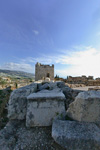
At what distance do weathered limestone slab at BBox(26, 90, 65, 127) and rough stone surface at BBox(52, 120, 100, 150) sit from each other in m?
0.30

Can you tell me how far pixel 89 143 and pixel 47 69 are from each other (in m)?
17.1

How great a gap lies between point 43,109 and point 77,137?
0.68 m

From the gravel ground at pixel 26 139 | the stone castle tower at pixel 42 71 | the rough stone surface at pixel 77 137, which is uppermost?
the stone castle tower at pixel 42 71

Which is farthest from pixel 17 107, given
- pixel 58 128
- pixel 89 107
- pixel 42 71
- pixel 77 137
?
pixel 42 71

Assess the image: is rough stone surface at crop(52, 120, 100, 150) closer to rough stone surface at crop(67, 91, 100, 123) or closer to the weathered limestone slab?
rough stone surface at crop(67, 91, 100, 123)

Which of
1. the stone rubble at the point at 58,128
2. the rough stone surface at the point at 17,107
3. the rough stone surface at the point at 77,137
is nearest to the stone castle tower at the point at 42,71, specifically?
the rough stone surface at the point at 17,107

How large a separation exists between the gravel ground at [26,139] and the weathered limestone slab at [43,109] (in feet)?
0.38

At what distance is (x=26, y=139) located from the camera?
1149mm

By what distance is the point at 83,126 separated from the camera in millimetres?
1137

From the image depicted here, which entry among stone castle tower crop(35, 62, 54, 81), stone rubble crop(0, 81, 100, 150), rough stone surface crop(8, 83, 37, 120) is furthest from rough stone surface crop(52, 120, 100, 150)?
stone castle tower crop(35, 62, 54, 81)

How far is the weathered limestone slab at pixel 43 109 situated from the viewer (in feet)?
4.49

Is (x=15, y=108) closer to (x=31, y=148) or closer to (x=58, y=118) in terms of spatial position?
(x=31, y=148)

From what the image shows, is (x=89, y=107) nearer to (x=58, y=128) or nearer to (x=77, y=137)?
(x=77, y=137)

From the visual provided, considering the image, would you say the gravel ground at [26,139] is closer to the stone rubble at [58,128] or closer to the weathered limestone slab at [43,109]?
the stone rubble at [58,128]
